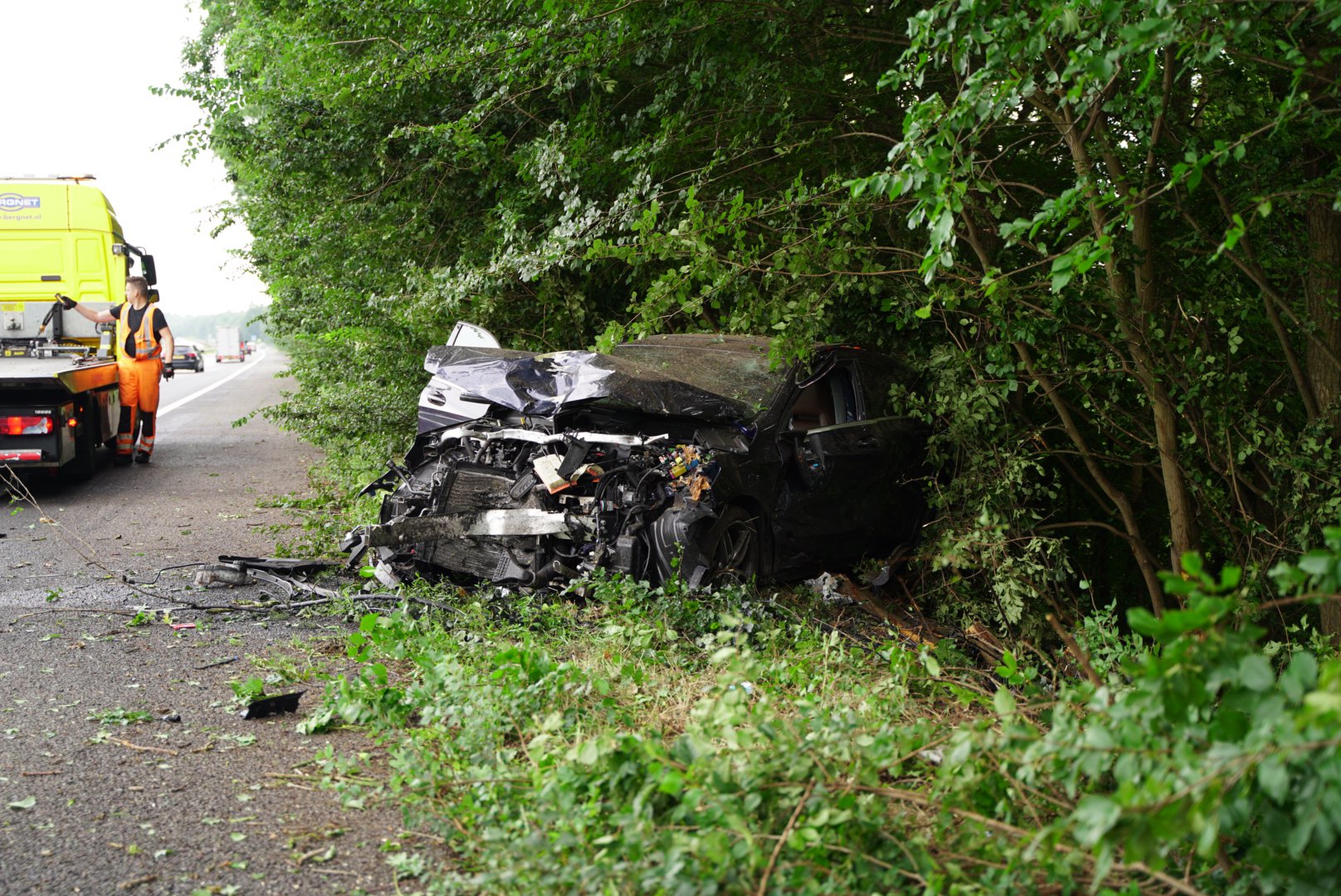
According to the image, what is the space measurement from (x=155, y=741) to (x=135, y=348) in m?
8.61

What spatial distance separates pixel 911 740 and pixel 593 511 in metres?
2.90

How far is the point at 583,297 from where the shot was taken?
10.5m

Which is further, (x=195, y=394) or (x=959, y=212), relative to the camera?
(x=195, y=394)

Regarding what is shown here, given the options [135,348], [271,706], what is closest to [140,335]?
[135,348]

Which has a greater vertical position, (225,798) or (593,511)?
(593,511)

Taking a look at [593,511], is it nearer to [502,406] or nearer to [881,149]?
[502,406]

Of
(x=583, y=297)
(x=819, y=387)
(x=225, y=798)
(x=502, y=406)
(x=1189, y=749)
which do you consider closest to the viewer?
(x=1189, y=749)

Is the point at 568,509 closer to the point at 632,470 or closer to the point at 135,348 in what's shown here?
the point at 632,470

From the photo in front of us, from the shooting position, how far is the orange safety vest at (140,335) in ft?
36.9

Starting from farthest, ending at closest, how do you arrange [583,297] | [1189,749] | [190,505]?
[583,297] < [190,505] < [1189,749]

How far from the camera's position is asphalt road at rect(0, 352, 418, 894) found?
3057 mm

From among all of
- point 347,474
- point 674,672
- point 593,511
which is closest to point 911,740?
point 674,672

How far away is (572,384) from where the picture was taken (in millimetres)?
6039

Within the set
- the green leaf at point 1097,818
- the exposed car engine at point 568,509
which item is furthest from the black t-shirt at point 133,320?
the green leaf at point 1097,818
